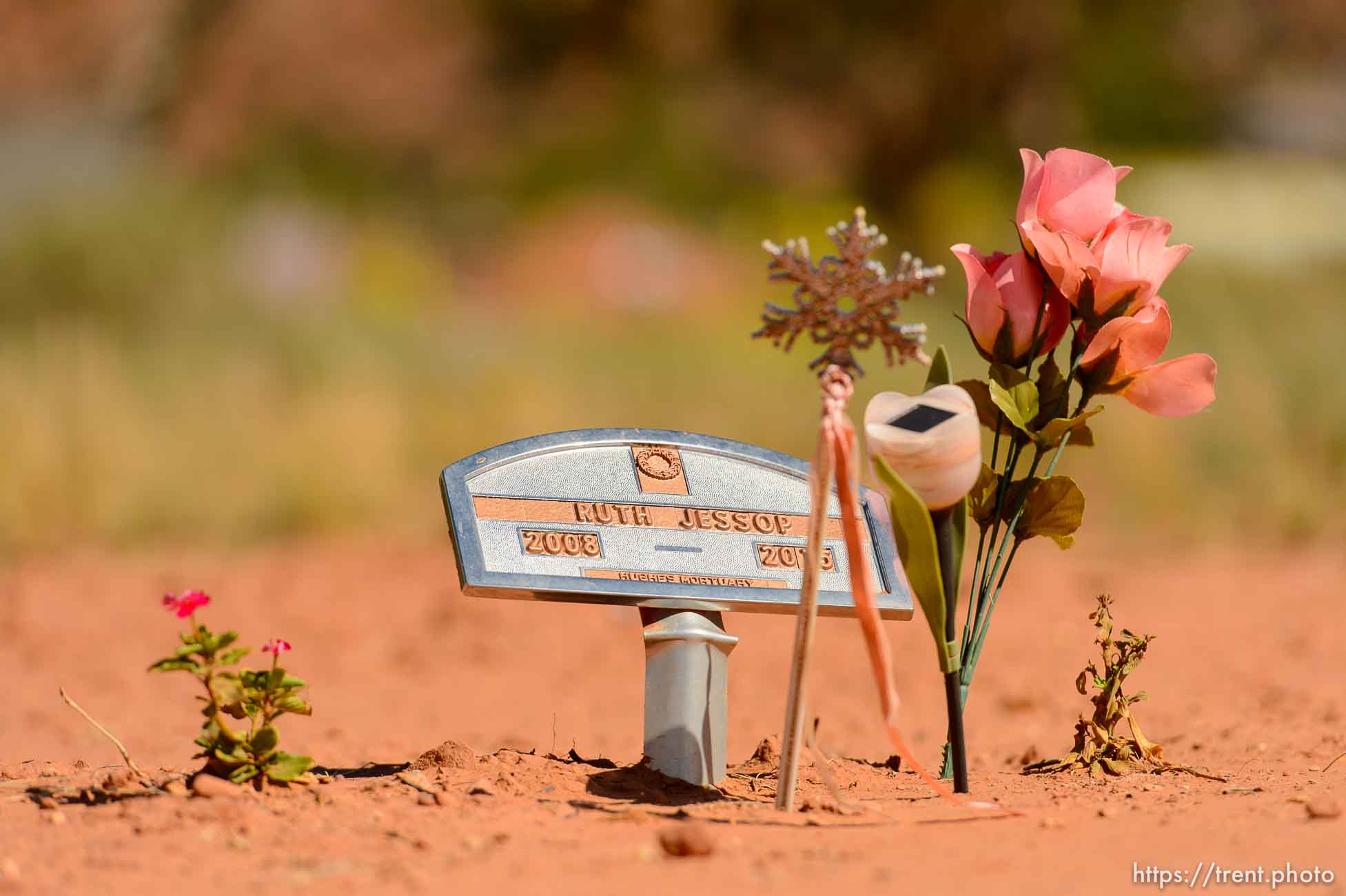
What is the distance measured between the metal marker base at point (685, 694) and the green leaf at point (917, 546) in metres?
0.34

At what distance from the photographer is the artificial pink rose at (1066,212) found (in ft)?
7.18

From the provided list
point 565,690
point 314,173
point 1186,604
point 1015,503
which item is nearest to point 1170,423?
point 1186,604

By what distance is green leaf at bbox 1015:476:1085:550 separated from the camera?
7.61 feet

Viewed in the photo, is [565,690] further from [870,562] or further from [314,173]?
[314,173]

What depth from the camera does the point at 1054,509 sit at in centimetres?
235

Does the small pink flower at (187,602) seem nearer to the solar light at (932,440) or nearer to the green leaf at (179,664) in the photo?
the green leaf at (179,664)

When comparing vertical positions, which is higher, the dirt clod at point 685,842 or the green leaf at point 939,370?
the green leaf at point 939,370

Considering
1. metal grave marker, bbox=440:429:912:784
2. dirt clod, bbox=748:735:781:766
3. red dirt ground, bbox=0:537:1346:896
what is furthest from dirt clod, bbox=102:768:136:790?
dirt clod, bbox=748:735:781:766

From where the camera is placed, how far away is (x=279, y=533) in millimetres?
6371

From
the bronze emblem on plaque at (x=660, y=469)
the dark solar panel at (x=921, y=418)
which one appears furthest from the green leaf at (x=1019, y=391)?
the bronze emblem on plaque at (x=660, y=469)

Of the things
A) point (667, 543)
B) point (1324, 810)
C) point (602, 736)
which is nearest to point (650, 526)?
point (667, 543)

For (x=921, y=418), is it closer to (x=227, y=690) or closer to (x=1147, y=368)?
(x=1147, y=368)

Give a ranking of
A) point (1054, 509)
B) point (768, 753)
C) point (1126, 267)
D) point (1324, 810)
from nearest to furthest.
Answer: point (1324, 810), point (1126, 267), point (1054, 509), point (768, 753)

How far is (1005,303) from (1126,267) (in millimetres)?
199
